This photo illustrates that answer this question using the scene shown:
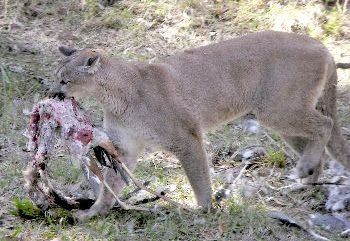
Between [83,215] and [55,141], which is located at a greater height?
[55,141]

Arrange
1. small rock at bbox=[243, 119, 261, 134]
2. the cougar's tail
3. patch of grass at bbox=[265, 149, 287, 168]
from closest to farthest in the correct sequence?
the cougar's tail < patch of grass at bbox=[265, 149, 287, 168] < small rock at bbox=[243, 119, 261, 134]

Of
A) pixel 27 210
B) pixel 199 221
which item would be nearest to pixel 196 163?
pixel 199 221

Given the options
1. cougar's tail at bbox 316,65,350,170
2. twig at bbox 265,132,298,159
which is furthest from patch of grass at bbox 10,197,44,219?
cougar's tail at bbox 316,65,350,170

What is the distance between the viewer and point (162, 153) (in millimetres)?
6328

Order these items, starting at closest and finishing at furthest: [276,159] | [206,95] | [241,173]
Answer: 1. [206,95]
2. [241,173]
3. [276,159]

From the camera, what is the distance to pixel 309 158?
220 inches

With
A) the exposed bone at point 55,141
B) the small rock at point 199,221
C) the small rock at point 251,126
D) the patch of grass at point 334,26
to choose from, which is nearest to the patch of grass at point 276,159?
the small rock at point 251,126

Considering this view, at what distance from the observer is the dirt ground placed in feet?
15.7

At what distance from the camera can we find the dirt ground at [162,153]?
4797 mm

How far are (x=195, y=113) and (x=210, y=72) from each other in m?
0.38

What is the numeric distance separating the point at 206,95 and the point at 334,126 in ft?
3.83

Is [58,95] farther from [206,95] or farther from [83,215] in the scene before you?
→ [206,95]

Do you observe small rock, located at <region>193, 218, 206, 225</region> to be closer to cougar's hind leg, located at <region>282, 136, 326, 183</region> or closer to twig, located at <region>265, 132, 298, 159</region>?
cougar's hind leg, located at <region>282, 136, 326, 183</region>

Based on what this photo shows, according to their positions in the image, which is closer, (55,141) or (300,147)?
(55,141)
